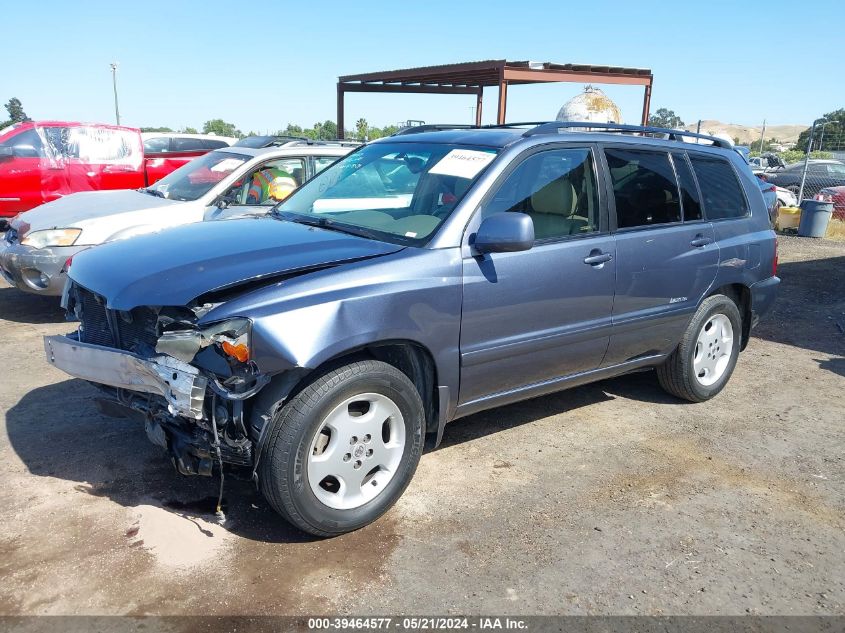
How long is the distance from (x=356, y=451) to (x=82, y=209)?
4.87 metres

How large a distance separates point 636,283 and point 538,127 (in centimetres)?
114

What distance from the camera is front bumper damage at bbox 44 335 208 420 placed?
289 centimetres

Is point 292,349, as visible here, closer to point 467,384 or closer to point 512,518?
point 467,384

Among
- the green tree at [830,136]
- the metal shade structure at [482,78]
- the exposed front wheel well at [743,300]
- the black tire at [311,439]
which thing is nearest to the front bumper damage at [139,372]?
the black tire at [311,439]

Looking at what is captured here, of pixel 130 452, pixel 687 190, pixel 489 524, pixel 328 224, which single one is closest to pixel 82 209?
pixel 130 452

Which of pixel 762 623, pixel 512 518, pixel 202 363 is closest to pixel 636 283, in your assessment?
pixel 512 518

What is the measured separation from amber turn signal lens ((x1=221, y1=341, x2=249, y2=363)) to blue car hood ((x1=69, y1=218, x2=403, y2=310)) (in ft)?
0.88

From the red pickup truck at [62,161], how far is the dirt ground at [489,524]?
239 inches

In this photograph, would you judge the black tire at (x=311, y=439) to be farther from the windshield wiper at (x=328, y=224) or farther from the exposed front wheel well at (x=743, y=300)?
the exposed front wheel well at (x=743, y=300)

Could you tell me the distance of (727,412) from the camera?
5.04 m

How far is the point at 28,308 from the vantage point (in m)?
7.07

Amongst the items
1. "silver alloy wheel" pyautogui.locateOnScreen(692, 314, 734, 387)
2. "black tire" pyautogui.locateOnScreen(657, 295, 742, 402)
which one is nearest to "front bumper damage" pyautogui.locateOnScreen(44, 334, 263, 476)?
"black tire" pyautogui.locateOnScreen(657, 295, 742, 402)

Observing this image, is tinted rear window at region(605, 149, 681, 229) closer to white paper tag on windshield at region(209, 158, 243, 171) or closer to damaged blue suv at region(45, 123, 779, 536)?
damaged blue suv at region(45, 123, 779, 536)

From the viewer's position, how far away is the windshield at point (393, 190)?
147 inches
